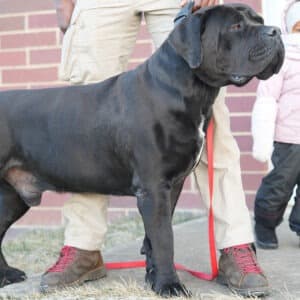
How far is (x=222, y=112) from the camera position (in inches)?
144

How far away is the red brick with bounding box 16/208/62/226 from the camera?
242 inches

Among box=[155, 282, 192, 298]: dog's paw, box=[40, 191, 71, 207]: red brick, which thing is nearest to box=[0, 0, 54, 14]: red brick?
box=[40, 191, 71, 207]: red brick

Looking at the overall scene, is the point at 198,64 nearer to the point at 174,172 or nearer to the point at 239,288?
the point at 174,172

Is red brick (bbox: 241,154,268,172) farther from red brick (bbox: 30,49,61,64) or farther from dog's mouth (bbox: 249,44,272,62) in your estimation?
dog's mouth (bbox: 249,44,272,62)

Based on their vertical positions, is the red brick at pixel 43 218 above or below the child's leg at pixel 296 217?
below

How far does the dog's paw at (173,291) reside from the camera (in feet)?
10.7

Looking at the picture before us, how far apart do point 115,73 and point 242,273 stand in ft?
4.01

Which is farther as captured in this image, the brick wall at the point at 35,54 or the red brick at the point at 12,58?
the red brick at the point at 12,58

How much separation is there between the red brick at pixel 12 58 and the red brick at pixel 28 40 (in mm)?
61

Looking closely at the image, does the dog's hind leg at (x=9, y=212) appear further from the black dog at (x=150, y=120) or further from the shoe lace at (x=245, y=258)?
the shoe lace at (x=245, y=258)

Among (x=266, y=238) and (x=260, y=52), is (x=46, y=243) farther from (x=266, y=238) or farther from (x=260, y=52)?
(x=260, y=52)

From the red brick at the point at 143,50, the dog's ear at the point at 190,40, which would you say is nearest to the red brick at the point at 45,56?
the red brick at the point at 143,50

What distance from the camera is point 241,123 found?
18.3 ft

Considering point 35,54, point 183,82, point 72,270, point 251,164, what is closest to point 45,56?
point 35,54
